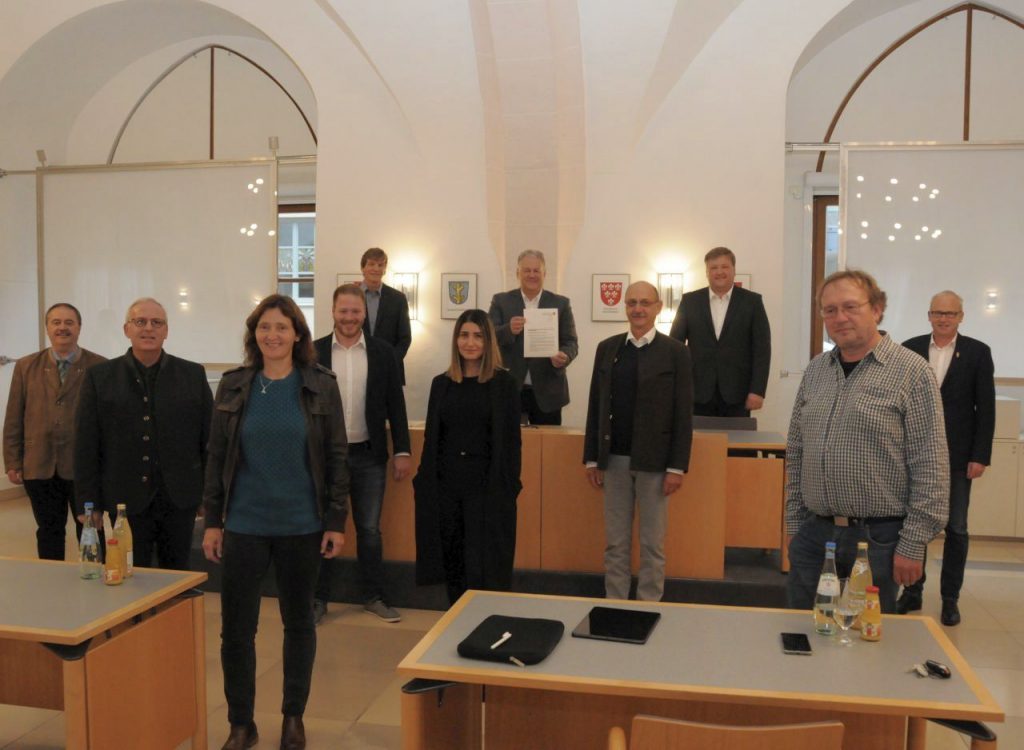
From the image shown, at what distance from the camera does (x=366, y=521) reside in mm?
4477

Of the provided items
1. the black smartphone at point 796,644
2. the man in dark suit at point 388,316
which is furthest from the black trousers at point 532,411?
the black smartphone at point 796,644

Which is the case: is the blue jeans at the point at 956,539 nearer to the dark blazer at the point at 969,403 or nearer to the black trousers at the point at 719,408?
the dark blazer at the point at 969,403

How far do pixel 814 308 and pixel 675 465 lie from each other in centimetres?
459

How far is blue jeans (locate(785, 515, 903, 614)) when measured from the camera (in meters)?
2.50

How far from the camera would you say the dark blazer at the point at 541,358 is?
5.22 m

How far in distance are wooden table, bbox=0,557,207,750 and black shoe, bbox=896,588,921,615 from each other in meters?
3.71

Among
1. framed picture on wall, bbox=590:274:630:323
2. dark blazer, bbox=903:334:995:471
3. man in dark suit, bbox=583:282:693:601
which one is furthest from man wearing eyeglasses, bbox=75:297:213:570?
framed picture on wall, bbox=590:274:630:323

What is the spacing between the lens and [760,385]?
538 centimetres

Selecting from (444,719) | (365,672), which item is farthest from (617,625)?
(365,672)

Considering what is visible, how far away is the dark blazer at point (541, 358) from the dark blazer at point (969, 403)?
214cm

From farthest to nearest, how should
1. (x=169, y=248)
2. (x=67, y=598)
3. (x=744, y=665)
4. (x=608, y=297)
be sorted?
1. (x=169, y=248)
2. (x=608, y=297)
3. (x=67, y=598)
4. (x=744, y=665)

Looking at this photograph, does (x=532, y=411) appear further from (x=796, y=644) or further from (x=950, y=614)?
(x=796, y=644)

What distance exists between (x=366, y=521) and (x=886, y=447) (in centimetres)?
284

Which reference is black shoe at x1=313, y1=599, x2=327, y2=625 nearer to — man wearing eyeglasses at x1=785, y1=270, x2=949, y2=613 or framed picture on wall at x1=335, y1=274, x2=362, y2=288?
man wearing eyeglasses at x1=785, y1=270, x2=949, y2=613
